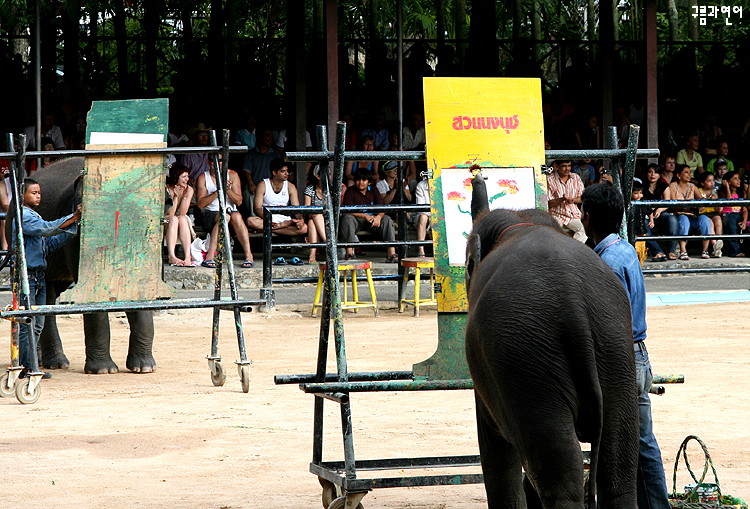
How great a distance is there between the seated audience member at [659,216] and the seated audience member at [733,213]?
0.90 meters

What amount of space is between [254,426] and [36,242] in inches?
112

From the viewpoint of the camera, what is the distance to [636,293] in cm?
438

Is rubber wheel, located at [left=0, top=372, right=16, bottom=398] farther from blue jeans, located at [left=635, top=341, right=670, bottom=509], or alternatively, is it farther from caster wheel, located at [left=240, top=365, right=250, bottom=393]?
blue jeans, located at [left=635, top=341, right=670, bottom=509]

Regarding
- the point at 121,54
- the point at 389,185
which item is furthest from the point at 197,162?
the point at 121,54

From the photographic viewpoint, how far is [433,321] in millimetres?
11508

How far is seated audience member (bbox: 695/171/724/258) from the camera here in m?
14.9

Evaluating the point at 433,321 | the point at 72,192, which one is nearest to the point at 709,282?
the point at 433,321

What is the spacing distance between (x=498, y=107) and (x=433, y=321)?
21.2 ft

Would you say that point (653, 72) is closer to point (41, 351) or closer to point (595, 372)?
point (41, 351)

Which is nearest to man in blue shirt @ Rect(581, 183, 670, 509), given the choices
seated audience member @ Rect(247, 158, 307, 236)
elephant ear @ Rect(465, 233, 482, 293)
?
elephant ear @ Rect(465, 233, 482, 293)

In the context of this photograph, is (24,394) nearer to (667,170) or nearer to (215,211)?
(215,211)

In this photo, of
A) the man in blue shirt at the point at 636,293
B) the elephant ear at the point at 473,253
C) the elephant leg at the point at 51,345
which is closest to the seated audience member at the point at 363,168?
the elephant leg at the point at 51,345

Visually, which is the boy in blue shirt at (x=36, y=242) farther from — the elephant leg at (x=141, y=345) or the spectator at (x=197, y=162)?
the spectator at (x=197, y=162)

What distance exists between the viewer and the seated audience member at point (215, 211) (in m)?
13.4
